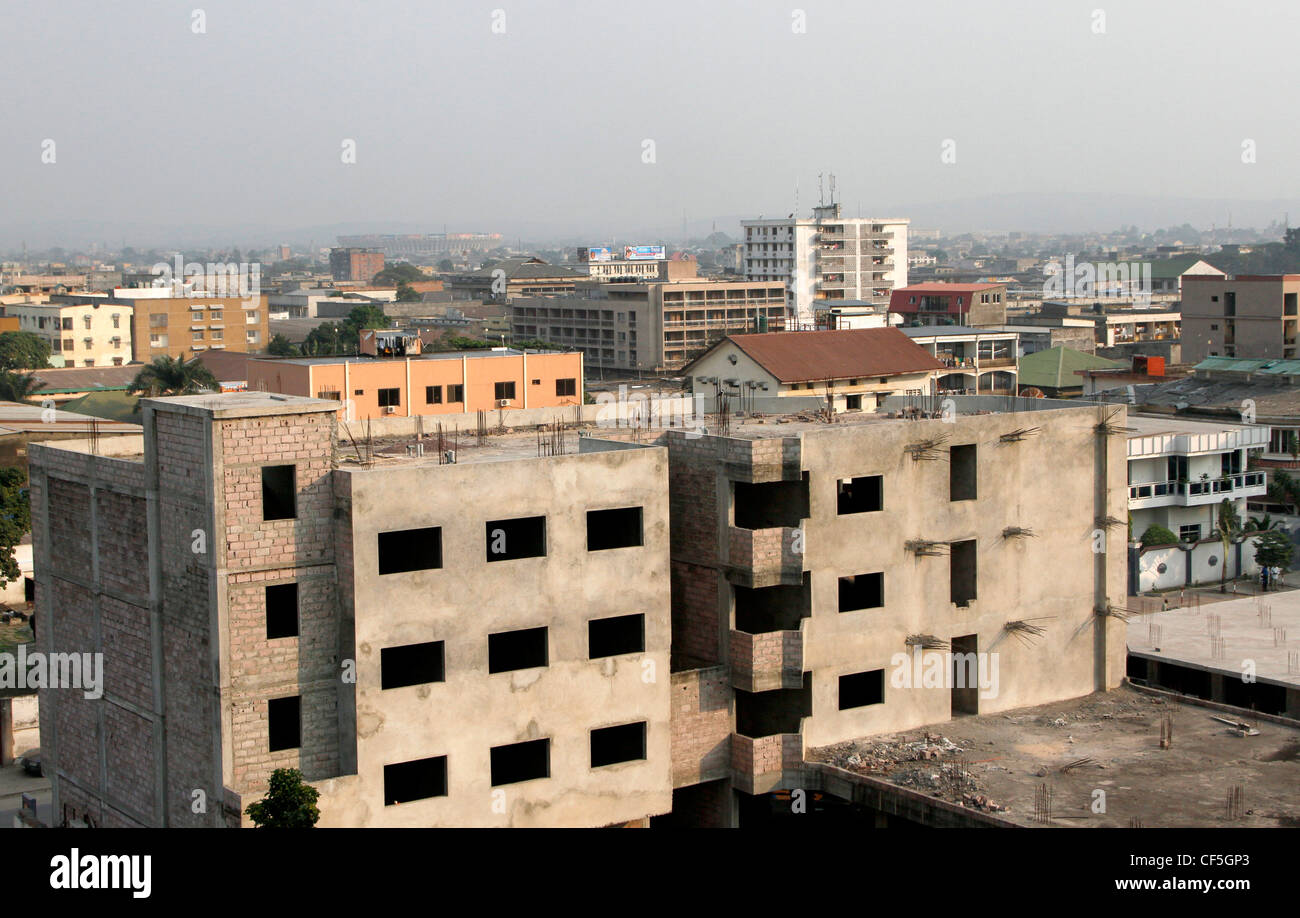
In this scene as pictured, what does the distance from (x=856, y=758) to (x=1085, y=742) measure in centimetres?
353

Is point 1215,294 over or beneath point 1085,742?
over

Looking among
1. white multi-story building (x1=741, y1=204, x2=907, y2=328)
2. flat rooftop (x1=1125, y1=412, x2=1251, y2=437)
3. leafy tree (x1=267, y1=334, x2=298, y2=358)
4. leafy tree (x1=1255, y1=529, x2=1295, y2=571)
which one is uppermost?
white multi-story building (x1=741, y1=204, x2=907, y2=328)

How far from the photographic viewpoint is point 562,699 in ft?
71.6

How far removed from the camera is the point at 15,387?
7575cm

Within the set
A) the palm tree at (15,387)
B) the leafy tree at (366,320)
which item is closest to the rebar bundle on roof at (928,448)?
the palm tree at (15,387)

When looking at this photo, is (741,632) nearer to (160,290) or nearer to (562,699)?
(562,699)

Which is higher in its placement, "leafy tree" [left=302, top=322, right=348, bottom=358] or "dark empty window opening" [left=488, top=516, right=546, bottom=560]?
"leafy tree" [left=302, top=322, right=348, bottom=358]

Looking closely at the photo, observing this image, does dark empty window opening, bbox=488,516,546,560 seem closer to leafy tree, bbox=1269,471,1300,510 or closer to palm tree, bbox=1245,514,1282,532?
palm tree, bbox=1245,514,1282,532

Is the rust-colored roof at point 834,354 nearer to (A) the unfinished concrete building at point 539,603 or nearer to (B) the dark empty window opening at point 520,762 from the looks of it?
(A) the unfinished concrete building at point 539,603

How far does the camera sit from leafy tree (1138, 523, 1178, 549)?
145 feet

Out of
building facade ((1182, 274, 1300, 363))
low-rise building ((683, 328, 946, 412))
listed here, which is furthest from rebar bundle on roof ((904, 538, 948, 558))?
building facade ((1182, 274, 1300, 363))

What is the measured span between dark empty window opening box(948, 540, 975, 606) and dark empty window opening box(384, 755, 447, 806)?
887 cm
